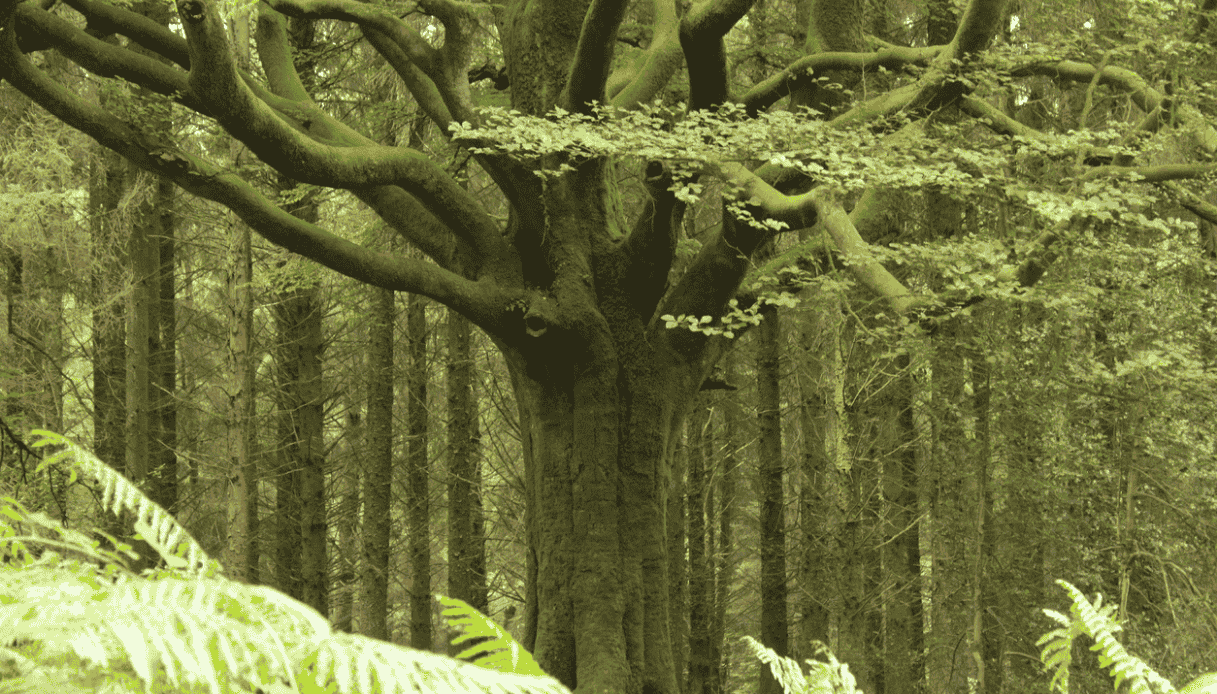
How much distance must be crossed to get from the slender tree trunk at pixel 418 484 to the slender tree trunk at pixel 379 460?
447 mm

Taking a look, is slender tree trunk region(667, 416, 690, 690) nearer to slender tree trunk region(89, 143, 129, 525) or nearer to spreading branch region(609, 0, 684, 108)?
spreading branch region(609, 0, 684, 108)

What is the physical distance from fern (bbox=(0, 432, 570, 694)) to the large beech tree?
5.18 m

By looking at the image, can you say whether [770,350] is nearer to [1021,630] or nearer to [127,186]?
[1021,630]

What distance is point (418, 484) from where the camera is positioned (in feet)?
51.0

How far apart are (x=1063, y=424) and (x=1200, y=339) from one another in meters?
1.49

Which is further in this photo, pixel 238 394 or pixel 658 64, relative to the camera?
pixel 238 394

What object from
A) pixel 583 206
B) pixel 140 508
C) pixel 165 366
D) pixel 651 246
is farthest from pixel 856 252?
pixel 165 366

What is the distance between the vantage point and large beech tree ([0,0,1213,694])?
21.2 feet

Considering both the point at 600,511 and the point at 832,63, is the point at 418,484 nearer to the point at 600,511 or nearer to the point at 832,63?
the point at 600,511

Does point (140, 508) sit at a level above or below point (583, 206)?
below

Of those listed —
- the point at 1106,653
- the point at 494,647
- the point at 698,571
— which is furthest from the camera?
the point at 698,571

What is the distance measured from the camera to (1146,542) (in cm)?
938

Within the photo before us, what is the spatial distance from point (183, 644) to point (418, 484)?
1501 cm

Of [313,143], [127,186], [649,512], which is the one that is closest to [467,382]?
[127,186]
